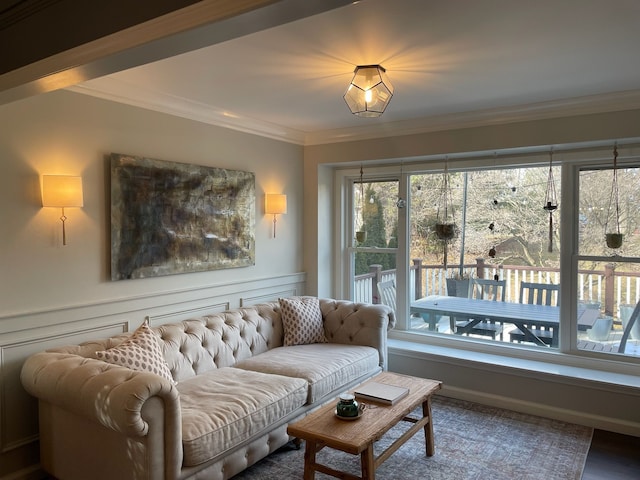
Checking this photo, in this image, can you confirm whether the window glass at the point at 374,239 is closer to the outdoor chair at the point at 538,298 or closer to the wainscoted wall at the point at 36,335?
the outdoor chair at the point at 538,298

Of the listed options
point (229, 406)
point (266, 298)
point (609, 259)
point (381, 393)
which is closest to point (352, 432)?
point (381, 393)

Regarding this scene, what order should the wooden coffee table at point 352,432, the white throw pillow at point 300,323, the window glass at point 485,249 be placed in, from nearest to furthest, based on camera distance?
the wooden coffee table at point 352,432
the white throw pillow at point 300,323
the window glass at point 485,249

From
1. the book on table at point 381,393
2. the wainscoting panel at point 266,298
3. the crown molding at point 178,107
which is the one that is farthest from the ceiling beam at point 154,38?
the wainscoting panel at point 266,298

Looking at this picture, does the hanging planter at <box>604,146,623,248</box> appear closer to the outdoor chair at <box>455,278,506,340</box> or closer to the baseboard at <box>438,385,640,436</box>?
the outdoor chair at <box>455,278,506,340</box>

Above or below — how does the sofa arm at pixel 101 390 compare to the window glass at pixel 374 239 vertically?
below

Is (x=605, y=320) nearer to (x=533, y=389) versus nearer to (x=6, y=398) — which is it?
(x=533, y=389)

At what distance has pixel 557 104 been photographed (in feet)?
11.7

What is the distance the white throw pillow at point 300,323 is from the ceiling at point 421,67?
5.42 feet

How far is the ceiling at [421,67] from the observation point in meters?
2.11

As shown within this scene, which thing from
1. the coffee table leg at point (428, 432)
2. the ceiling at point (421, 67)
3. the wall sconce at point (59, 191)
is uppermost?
the ceiling at point (421, 67)

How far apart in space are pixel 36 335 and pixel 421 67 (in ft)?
9.08

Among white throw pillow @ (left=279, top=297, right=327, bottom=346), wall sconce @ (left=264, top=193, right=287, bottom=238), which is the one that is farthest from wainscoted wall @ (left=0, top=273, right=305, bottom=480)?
wall sconce @ (left=264, top=193, right=287, bottom=238)

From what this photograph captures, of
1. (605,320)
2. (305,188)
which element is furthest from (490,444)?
(305,188)

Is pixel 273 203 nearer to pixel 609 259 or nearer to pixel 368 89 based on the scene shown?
pixel 368 89
